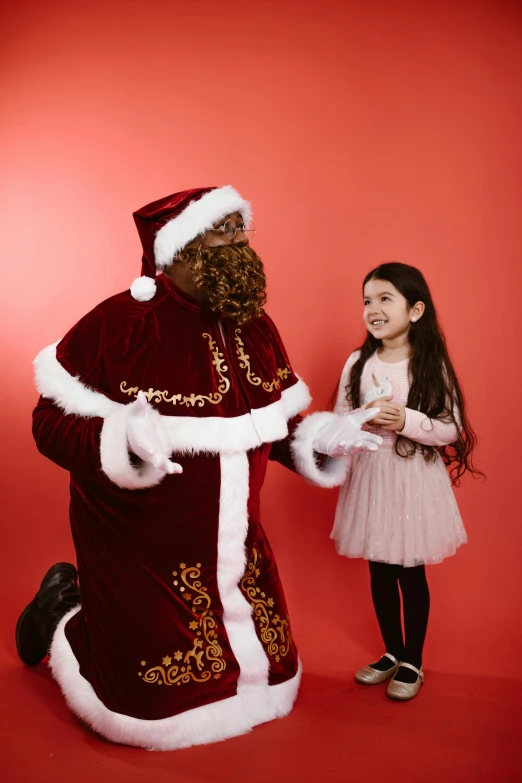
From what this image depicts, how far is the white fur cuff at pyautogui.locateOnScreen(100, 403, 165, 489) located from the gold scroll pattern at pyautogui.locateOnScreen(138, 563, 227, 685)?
34cm

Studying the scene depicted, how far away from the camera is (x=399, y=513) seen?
2.69 metres

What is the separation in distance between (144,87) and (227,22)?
17.9 inches

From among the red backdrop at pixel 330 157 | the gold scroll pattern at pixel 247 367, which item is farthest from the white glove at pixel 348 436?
the red backdrop at pixel 330 157

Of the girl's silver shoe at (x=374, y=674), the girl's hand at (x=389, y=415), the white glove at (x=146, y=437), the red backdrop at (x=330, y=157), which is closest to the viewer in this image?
the white glove at (x=146, y=437)

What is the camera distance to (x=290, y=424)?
273 centimetres

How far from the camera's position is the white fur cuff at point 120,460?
2154 mm

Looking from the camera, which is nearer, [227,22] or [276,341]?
[276,341]

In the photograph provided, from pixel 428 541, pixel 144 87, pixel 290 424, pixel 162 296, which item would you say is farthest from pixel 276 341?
pixel 144 87

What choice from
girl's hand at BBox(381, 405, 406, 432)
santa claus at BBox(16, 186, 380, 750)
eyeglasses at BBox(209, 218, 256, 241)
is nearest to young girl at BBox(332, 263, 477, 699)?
girl's hand at BBox(381, 405, 406, 432)

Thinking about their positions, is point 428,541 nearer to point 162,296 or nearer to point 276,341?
point 276,341

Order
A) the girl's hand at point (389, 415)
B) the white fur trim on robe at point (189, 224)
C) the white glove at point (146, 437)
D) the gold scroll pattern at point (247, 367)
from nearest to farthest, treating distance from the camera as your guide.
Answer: the white glove at point (146, 437) < the white fur trim on robe at point (189, 224) < the gold scroll pattern at point (247, 367) < the girl's hand at point (389, 415)

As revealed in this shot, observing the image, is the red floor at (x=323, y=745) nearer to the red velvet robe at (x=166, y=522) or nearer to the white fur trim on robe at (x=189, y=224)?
the red velvet robe at (x=166, y=522)

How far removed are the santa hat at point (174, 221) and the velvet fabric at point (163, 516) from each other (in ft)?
0.20

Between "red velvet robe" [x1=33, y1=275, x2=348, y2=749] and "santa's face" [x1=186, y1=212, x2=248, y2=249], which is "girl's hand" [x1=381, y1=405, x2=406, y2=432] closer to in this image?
"red velvet robe" [x1=33, y1=275, x2=348, y2=749]
